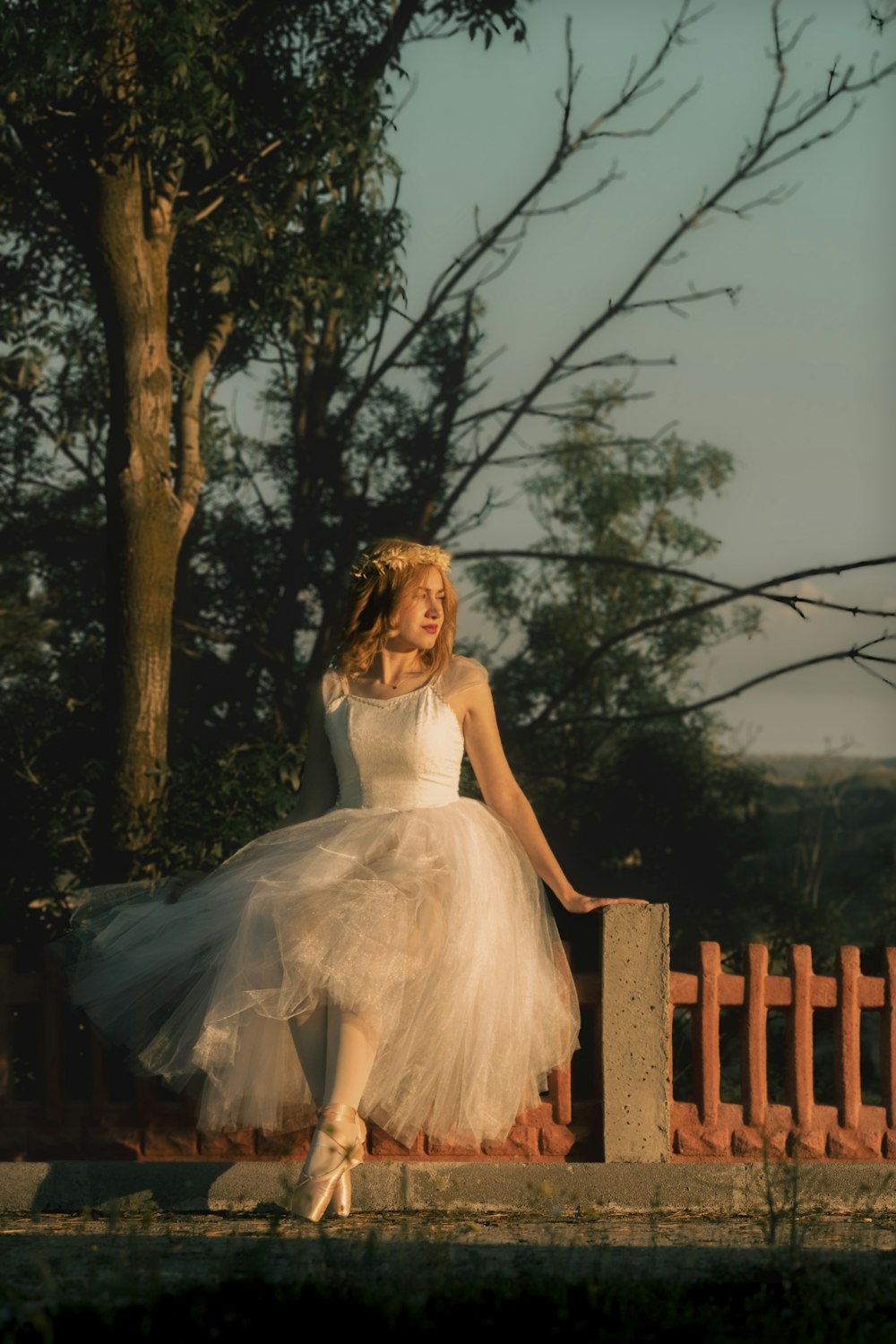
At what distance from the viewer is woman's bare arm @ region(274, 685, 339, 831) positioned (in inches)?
245

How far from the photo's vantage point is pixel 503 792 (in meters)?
6.05

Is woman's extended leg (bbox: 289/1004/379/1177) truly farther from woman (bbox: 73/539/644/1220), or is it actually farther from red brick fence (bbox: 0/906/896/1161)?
red brick fence (bbox: 0/906/896/1161)

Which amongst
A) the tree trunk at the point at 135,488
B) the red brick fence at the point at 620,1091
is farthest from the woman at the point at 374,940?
the tree trunk at the point at 135,488

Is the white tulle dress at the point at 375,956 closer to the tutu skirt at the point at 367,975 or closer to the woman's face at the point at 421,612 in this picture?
the tutu skirt at the point at 367,975

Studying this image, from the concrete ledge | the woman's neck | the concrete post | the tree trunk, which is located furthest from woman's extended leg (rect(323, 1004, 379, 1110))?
the tree trunk

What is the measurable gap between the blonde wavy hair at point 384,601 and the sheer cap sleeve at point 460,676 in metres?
0.03

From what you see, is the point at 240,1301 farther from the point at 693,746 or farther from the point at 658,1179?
the point at 693,746

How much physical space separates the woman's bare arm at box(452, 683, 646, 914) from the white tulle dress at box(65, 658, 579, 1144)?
0.16 ft

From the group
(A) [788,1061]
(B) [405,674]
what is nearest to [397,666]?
(B) [405,674]

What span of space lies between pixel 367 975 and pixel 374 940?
4.7 inches

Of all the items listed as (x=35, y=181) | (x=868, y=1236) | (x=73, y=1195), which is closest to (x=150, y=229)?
(x=35, y=181)

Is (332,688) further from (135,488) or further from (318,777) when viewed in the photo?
(135,488)

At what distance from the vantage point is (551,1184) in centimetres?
589

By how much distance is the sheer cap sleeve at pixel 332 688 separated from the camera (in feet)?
20.4
